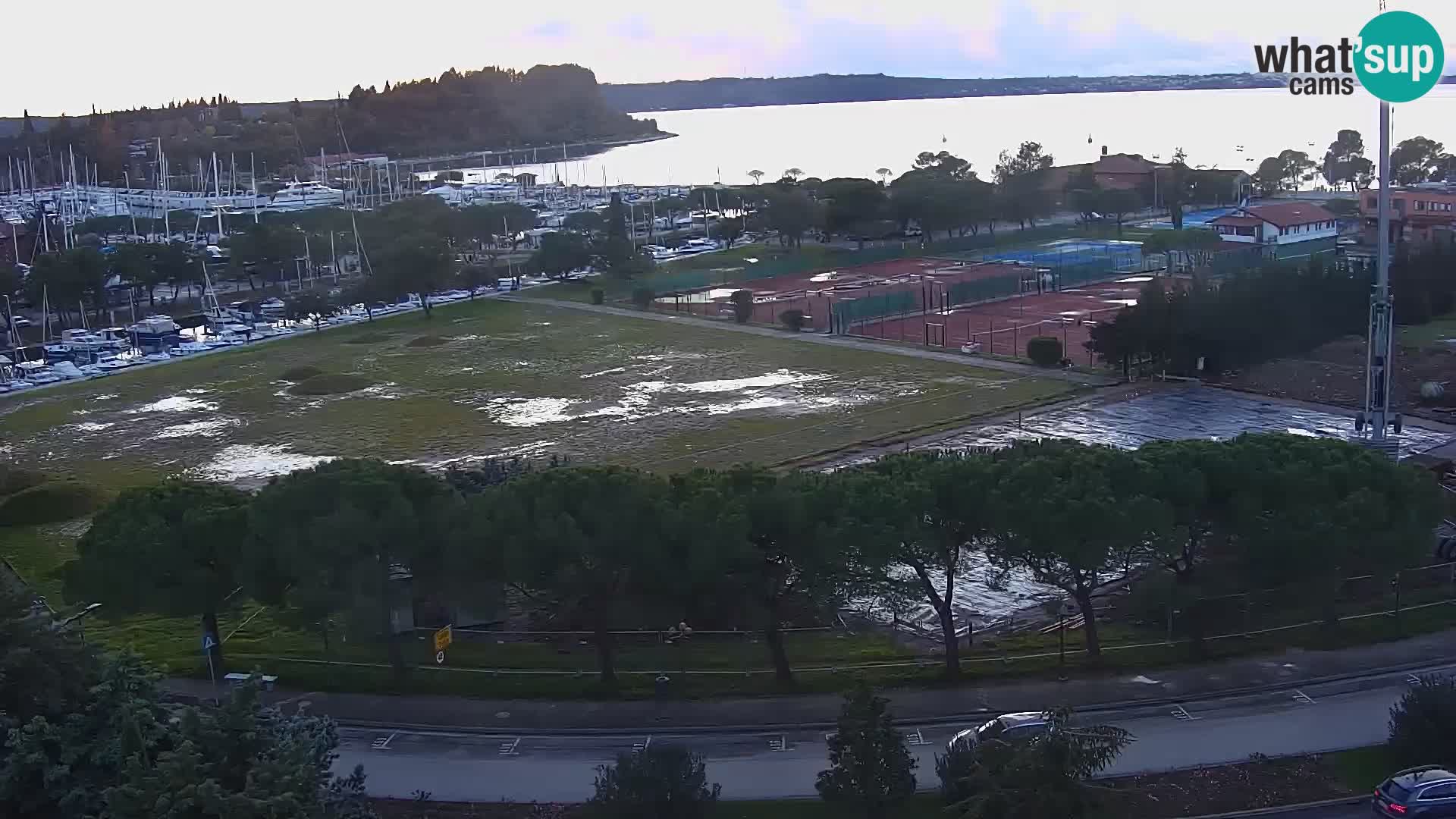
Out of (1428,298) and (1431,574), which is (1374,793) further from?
(1428,298)

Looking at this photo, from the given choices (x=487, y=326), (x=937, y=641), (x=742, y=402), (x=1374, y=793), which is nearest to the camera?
(x=1374, y=793)

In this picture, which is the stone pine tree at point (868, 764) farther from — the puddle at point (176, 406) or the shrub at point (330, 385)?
the puddle at point (176, 406)

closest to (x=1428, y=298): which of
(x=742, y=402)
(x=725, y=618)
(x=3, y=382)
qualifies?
(x=742, y=402)

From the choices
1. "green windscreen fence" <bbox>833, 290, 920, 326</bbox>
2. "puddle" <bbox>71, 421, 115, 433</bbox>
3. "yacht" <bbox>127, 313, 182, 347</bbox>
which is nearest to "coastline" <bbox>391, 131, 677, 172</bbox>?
"yacht" <bbox>127, 313, 182, 347</bbox>

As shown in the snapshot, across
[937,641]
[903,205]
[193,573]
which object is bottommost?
[937,641]

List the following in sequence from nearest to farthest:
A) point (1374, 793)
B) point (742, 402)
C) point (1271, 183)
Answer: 1. point (1374, 793)
2. point (742, 402)
3. point (1271, 183)

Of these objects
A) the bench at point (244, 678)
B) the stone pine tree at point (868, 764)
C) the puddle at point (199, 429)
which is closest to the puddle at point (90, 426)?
the puddle at point (199, 429)
